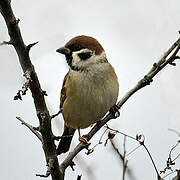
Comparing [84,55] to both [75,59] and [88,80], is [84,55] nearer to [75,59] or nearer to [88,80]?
[75,59]

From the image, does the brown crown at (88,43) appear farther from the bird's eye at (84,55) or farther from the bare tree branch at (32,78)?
the bare tree branch at (32,78)

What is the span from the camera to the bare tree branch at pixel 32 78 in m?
2.01

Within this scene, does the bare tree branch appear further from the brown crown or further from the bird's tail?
the bird's tail

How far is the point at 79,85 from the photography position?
13.7 ft

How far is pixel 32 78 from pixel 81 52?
2.06 metres

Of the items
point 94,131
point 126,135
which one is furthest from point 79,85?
point 126,135

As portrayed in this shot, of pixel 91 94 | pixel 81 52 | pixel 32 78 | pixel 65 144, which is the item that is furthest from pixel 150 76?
pixel 65 144

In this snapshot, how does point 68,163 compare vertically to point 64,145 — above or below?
below

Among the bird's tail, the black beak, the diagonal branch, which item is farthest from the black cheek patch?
the bird's tail

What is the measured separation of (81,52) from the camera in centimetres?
421

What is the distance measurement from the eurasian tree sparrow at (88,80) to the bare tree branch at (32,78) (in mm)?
1543

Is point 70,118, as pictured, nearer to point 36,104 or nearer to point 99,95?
point 99,95

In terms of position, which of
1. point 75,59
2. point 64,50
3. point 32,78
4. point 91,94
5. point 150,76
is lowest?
point 150,76

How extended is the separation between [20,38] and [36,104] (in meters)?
0.45
